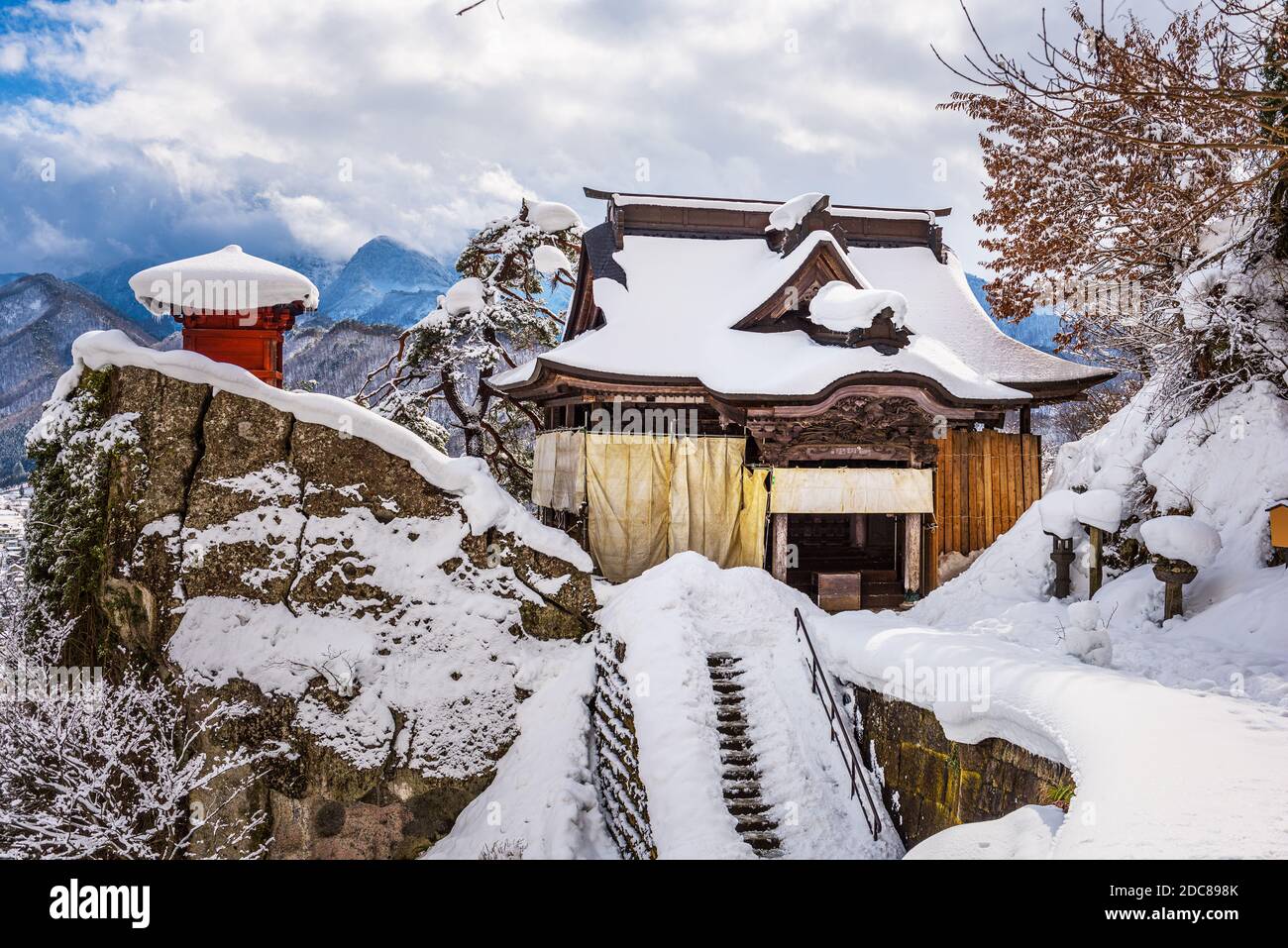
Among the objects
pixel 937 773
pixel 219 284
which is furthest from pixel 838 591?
pixel 219 284

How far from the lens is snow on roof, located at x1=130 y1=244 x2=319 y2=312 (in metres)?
10.4

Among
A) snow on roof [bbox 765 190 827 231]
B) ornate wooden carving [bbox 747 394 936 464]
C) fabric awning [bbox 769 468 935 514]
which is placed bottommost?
fabric awning [bbox 769 468 935 514]

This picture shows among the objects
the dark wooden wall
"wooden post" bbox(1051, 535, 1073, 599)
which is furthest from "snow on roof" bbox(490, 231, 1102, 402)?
"wooden post" bbox(1051, 535, 1073, 599)

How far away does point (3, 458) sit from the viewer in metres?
26.8

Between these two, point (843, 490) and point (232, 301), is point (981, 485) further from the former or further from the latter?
point (232, 301)

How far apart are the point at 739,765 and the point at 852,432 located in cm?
717

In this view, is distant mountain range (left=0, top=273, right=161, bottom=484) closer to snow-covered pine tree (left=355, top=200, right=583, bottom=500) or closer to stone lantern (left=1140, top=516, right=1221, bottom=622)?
snow-covered pine tree (left=355, top=200, right=583, bottom=500)

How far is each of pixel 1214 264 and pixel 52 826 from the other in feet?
58.5

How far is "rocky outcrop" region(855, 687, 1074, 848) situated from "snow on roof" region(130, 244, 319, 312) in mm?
10154

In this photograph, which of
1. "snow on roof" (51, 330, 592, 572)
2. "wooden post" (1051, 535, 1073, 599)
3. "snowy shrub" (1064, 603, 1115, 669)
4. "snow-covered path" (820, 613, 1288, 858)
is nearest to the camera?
"snow-covered path" (820, 613, 1288, 858)

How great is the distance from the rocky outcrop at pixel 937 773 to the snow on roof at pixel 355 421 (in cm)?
512

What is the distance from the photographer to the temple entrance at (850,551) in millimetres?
15039

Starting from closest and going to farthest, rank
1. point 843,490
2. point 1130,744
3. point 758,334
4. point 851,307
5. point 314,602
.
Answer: point 1130,744
point 314,602
point 843,490
point 851,307
point 758,334

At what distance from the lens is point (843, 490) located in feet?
44.6
